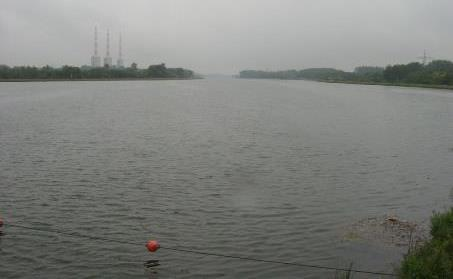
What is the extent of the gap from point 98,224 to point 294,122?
118 feet

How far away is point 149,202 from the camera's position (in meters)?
19.2

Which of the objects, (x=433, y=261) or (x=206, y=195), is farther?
(x=206, y=195)

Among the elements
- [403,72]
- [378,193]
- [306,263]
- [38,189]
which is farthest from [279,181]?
[403,72]

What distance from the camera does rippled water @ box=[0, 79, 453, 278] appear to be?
13922mm

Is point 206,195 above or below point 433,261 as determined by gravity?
below

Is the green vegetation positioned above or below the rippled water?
above

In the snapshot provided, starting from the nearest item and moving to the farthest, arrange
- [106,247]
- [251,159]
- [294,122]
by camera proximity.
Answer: [106,247] < [251,159] < [294,122]

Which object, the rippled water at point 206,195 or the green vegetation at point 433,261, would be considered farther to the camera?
the rippled water at point 206,195

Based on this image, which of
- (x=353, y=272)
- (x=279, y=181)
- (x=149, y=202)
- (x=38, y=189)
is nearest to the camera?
(x=353, y=272)

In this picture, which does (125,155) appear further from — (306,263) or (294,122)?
(294,122)

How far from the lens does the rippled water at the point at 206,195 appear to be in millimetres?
13922

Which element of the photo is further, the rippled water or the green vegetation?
the rippled water

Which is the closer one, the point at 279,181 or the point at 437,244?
the point at 437,244

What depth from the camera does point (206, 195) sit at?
2045 cm
